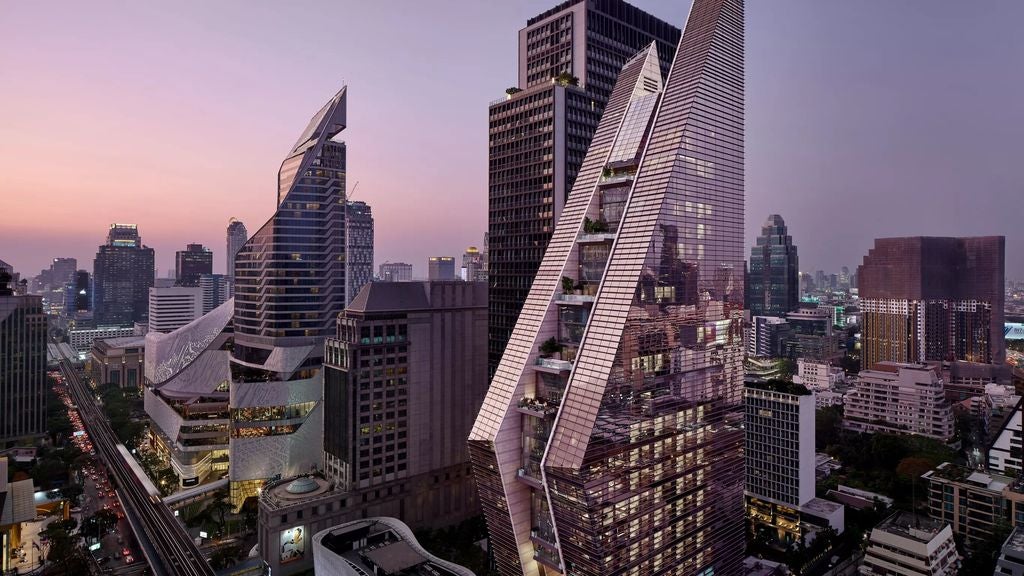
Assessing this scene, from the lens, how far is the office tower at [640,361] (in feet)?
165

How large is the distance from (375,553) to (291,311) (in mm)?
69582

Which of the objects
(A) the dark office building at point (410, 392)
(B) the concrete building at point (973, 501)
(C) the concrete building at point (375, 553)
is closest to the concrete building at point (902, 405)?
(B) the concrete building at point (973, 501)

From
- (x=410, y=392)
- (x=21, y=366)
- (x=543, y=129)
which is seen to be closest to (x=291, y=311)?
(x=410, y=392)

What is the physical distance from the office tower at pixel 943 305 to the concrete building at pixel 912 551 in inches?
5825

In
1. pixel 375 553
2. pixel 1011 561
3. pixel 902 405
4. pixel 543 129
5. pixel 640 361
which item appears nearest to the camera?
pixel 375 553

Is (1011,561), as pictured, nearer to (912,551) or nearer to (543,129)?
(912,551)

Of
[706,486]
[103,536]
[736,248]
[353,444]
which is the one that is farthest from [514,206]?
[103,536]

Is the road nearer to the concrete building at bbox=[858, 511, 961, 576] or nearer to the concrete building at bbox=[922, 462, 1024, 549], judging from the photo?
the concrete building at bbox=[858, 511, 961, 576]

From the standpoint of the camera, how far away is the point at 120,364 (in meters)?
184

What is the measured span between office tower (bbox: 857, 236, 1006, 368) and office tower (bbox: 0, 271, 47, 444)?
9491 inches

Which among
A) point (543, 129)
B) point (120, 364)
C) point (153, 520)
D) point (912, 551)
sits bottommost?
point (153, 520)

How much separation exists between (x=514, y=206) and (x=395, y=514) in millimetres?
49763

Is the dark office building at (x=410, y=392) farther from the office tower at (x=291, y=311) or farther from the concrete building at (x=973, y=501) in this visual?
the concrete building at (x=973, y=501)

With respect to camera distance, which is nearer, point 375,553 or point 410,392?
point 375,553
